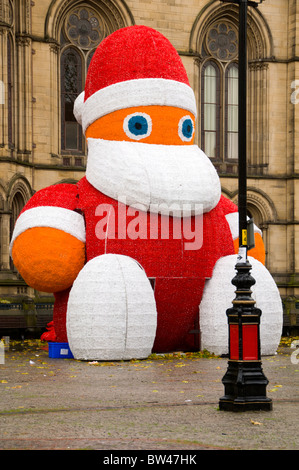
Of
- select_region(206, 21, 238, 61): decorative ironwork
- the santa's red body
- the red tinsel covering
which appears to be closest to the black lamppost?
the santa's red body

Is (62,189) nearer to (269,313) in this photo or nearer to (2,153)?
(269,313)

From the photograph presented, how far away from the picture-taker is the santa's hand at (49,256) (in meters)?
13.0

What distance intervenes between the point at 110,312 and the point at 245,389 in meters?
4.69

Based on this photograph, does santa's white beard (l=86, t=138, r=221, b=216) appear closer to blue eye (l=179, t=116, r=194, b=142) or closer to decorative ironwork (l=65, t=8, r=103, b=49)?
blue eye (l=179, t=116, r=194, b=142)

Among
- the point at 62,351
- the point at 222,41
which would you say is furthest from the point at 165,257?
the point at 222,41

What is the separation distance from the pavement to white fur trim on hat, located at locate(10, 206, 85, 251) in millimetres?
1942

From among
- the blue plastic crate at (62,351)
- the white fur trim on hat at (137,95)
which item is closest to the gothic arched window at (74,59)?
the white fur trim on hat at (137,95)

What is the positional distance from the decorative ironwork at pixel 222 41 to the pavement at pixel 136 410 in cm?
1581

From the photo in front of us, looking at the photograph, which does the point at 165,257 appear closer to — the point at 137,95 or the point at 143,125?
the point at 143,125

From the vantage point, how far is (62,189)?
45.7 feet

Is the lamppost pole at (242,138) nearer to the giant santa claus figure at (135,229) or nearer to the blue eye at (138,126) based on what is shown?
the giant santa claus figure at (135,229)

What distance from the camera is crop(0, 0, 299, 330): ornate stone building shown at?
2273 centimetres
